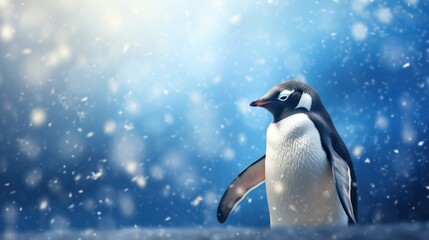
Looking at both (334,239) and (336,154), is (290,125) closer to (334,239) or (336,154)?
(336,154)

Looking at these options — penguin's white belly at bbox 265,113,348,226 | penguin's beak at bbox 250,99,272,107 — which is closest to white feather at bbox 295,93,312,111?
penguin's white belly at bbox 265,113,348,226

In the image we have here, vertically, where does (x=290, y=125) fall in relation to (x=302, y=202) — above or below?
above

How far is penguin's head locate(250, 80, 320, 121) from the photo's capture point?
3512mm

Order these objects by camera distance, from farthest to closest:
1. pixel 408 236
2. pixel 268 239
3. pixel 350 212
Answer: pixel 350 212 → pixel 268 239 → pixel 408 236

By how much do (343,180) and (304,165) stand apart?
290mm

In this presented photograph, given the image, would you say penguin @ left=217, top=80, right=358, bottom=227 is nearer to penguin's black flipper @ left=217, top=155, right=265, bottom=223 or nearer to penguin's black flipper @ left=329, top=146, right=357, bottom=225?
penguin's black flipper @ left=329, top=146, right=357, bottom=225

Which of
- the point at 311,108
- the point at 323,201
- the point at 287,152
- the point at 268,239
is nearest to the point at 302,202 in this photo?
the point at 323,201

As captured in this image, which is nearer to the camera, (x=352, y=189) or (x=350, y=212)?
(x=350, y=212)

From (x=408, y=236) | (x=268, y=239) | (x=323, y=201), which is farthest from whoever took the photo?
(x=323, y=201)

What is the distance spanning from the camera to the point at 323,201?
10.7ft

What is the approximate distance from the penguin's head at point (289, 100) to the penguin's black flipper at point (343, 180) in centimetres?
40

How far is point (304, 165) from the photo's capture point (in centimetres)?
329

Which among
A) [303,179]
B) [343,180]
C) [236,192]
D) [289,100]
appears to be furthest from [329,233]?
[236,192]

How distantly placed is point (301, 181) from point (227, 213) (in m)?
0.91
